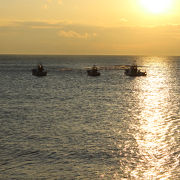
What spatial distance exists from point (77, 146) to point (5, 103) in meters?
32.4

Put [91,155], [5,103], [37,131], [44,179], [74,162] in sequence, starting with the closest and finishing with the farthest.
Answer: [44,179] < [74,162] < [91,155] < [37,131] < [5,103]

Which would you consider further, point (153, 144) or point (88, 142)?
point (88, 142)

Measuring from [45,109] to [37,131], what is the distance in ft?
54.6

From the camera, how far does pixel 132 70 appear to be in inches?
5679

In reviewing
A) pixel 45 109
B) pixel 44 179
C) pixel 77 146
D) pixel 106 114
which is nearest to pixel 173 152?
pixel 77 146

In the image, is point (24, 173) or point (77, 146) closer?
point (24, 173)

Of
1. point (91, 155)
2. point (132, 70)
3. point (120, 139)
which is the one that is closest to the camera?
point (91, 155)

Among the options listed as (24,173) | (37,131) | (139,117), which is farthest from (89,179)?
(139,117)

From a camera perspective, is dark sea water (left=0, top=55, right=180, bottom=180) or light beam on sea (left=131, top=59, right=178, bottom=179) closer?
light beam on sea (left=131, top=59, right=178, bottom=179)

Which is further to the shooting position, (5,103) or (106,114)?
(5,103)

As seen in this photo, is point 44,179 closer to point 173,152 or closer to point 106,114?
point 173,152

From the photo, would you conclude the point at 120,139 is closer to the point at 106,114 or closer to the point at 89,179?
the point at 89,179

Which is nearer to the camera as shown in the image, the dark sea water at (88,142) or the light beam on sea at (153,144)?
the light beam on sea at (153,144)

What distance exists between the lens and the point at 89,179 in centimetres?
2562
